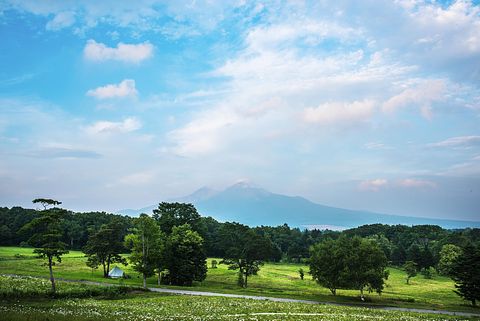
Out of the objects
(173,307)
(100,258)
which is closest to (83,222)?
(100,258)

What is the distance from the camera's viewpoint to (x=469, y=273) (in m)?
57.0

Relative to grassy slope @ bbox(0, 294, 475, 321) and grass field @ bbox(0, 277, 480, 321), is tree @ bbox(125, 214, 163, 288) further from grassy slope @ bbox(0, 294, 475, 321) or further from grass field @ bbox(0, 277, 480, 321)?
grassy slope @ bbox(0, 294, 475, 321)

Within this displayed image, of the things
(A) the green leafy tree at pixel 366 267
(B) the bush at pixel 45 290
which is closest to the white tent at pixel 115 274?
(B) the bush at pixel 45 290

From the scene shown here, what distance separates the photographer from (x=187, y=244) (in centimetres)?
7131

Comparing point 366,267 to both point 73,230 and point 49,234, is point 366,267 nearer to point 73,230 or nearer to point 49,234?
point 49,234

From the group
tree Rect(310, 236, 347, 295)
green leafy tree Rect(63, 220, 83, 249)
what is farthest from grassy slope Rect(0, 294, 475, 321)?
green leafy tree Rect(63, 220, 83, 249)

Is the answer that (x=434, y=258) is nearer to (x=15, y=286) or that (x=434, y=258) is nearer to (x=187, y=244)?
(x=187, y=244)

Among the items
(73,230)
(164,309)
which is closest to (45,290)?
(164,309)

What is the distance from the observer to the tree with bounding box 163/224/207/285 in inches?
2721

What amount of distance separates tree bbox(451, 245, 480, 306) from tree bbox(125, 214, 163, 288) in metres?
48.3

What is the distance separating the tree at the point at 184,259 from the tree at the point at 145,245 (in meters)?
3.95

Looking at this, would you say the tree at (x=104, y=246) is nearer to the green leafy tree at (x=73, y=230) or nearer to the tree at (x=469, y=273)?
the tree at (x=469, y=273)

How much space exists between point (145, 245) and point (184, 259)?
850cm

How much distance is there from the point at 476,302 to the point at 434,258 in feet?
217
